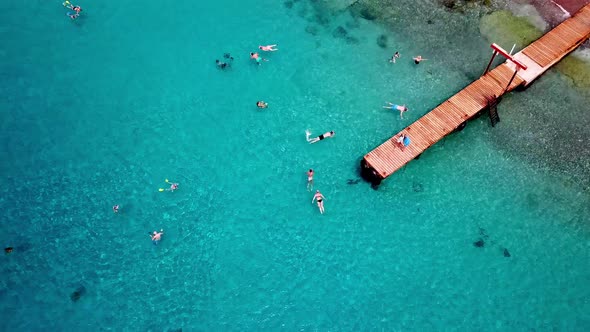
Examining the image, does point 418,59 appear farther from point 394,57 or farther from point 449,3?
point 449,3

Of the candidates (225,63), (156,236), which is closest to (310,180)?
(156,236)

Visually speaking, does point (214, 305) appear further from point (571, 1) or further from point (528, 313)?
point (571, 1)

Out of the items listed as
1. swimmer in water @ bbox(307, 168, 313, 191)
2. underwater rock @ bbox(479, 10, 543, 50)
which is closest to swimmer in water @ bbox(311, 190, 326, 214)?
swimmer in water @ bbox(307, 168, 313, 191)

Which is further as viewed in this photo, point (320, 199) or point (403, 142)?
point (403, 142)

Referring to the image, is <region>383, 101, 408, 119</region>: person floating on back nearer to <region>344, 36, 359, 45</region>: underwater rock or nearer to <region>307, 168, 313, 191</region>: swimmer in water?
<region>344, 36, 359, 45</region>: underwater rock

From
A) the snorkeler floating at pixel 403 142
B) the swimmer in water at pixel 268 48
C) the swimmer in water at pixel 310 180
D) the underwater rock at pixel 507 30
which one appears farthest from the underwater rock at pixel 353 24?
the swimmer in water at pixel 310 180

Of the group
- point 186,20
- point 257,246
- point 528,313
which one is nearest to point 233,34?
point 186,20
